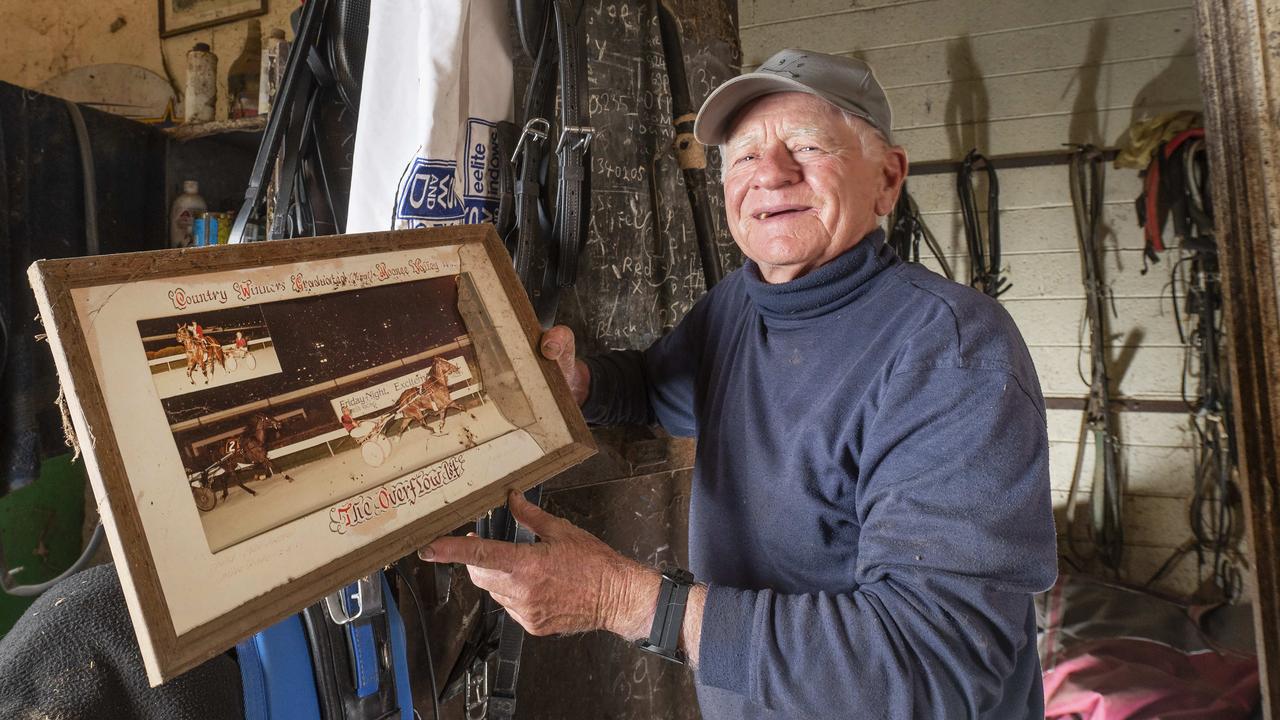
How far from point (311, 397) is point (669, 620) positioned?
0.56 meters

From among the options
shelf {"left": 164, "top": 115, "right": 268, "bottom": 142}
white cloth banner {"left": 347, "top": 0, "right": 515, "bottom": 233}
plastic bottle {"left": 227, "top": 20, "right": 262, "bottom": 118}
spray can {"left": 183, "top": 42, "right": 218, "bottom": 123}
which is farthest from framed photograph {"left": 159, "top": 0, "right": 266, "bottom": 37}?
white cloth banner {"left": 347, "top": 0, "right": 515, "bottom": 233}

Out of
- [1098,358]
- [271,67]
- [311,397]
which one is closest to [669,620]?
[311,397]

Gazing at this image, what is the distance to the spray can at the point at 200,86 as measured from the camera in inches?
107

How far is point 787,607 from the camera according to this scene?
0.97 meters

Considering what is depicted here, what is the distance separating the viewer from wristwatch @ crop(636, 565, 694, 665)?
100 cm

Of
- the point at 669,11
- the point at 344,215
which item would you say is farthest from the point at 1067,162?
the point at 344,215

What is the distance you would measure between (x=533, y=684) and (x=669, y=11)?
5.77 feet

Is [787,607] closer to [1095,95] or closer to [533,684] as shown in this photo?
[533,684]

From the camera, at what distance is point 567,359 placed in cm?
140

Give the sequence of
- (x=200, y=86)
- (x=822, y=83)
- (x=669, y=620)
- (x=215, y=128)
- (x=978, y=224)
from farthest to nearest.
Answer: (x=978, y=224) < (x=200, y=86) < (x=215, y=128) < (x=822, y=83) < (x=669, y=620)

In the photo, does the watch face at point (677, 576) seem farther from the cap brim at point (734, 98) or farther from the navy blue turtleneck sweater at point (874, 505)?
the cap brim at point (734, 98)

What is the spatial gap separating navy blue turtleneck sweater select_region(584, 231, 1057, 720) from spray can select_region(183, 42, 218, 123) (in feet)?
8.07

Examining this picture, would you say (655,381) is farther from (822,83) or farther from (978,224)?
(978,224)

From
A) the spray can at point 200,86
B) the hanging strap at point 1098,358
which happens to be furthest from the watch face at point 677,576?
the hanging strap at point 1098,358
